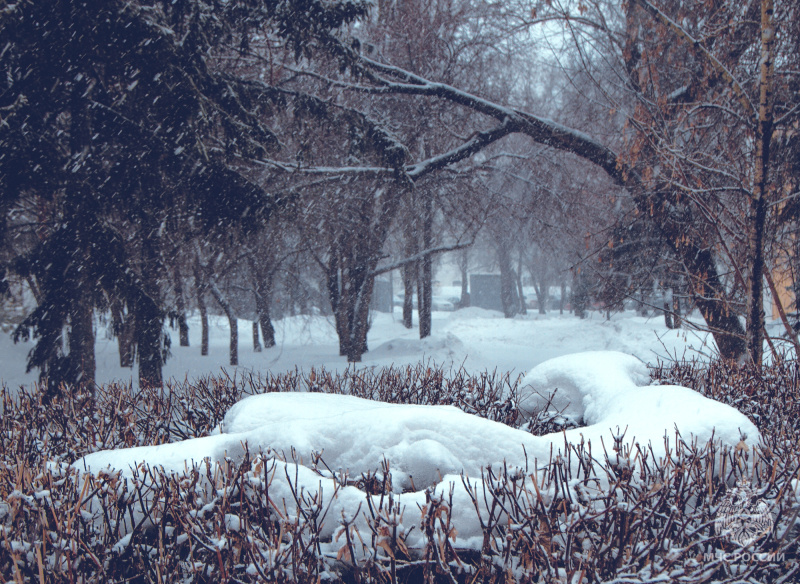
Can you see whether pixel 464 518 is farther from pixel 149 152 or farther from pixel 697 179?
pixel 149 152

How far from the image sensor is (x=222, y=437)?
9.08ft

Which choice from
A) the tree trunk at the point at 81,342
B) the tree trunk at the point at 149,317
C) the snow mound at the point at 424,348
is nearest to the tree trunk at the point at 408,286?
the snow mound at the point at 424,348

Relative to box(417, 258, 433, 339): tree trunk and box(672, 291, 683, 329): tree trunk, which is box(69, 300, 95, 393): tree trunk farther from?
box(417, 258, 433, 339): tree trunk

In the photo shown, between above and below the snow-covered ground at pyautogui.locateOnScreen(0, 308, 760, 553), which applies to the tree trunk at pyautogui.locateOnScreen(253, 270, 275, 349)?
above

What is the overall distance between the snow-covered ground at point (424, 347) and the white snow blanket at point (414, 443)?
4285 mm

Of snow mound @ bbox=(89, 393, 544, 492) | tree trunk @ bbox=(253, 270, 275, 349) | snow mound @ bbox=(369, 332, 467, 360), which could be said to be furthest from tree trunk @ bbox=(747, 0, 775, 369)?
tree trunk @ bbox=(253, 270, 275, 349)

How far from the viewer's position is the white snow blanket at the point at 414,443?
88.7 inches

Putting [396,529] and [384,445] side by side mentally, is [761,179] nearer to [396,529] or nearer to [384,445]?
[384,445]

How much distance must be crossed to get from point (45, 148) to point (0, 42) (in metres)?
1.45

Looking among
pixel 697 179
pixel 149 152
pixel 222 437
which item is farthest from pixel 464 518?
pixel 149 152
